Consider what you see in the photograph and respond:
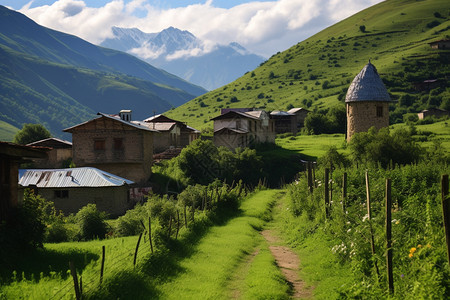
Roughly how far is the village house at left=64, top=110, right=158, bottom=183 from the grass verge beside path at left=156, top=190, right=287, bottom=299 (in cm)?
2762

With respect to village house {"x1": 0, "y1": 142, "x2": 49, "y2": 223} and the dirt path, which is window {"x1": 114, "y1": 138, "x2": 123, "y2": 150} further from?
village house {"x1": 0, "y1": 142, "x2": 49, "y2": 223}

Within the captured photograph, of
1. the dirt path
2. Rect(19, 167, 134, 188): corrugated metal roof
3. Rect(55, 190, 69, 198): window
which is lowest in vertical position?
the dirt path

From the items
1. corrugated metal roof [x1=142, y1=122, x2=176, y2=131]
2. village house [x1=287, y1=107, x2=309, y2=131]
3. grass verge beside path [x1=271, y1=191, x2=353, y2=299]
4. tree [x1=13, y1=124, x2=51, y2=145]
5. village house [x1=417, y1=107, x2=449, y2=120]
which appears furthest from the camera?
village house [x1=287, y1=107, x2=309, y2=131]

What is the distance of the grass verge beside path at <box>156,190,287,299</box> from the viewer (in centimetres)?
1227

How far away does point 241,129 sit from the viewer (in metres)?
69.0

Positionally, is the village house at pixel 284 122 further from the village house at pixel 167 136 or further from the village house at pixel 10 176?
the village house at pixel 10 176

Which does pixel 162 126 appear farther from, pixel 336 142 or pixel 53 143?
pixel 336 142

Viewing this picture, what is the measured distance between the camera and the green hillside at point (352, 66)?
116125mm

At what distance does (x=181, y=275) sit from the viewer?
13.9 metres

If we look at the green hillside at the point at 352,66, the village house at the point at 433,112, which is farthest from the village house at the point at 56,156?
the village house at the point at 433,112

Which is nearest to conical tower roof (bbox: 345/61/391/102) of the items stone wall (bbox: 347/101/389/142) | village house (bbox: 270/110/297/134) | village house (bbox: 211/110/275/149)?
stone wall (bbox: 347/101/389/142)

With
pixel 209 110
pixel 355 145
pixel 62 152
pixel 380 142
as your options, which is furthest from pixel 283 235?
pixel 209 110

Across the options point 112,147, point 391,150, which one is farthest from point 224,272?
point 112,147

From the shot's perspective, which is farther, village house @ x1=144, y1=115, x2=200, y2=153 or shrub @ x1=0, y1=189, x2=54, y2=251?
village house @ x1=144, y1=115, x2=200, y2=153
